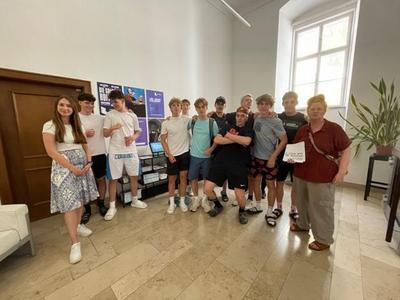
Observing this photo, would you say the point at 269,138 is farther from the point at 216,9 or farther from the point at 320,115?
the point at 216,9

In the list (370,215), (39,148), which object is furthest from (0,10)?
(370,215)

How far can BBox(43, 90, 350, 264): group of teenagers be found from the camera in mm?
1578

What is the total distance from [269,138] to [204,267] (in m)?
1.46

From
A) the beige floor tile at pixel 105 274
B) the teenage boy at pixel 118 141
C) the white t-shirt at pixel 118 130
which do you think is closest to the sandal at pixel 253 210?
the beige floor tile at pixel 105 274

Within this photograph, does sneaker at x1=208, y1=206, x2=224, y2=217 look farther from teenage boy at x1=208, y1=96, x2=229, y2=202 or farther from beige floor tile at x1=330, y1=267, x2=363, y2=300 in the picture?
beige floor tile at x1=330, y1=267, x2=363, y2=300

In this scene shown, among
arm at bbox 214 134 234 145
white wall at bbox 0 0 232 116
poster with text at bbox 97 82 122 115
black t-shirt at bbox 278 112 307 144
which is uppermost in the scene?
white wall at bbox 0 0 232 116

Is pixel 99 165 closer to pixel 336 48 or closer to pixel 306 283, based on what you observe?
pixel 306 283

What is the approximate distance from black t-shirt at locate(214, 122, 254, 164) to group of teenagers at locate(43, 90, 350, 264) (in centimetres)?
1

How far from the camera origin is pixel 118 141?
2330 millimetres

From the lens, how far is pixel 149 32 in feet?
10.2

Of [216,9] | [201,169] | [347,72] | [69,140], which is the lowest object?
[201,169]

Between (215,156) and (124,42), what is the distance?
231 cm

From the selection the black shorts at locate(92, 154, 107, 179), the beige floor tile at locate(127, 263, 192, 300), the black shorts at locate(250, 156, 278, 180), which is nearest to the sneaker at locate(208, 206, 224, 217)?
the black shorts at locate(250, 156, 278, 180)

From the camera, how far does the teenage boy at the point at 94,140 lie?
2169 mm
